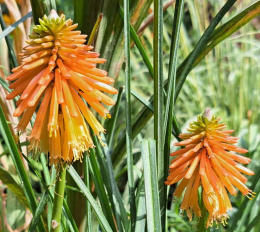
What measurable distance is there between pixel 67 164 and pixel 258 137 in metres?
1.96

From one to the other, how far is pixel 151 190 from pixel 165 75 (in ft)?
7.85

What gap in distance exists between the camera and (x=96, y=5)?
131 centimetres

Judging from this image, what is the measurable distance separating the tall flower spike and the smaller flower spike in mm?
257

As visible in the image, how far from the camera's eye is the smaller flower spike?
1.01 metres

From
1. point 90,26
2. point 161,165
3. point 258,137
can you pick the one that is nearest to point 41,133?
point 161,165

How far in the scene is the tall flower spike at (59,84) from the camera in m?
0.86

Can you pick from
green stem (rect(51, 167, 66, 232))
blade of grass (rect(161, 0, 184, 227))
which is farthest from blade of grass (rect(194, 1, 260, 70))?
green stem (rect(51, 167, 66, 232))

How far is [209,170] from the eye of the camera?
3.35ft

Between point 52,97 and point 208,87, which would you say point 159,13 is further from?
point 208,87

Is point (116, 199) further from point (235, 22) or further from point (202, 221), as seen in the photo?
point (235, 22)

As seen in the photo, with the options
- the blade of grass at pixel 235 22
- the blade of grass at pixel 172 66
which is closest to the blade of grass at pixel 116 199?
the blade of grass at pixel 172 66

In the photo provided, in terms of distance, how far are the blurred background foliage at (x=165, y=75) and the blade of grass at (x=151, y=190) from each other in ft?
0.62

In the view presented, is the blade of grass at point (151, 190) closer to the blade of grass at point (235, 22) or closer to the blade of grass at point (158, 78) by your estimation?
the blade of grass at point (158, 78)

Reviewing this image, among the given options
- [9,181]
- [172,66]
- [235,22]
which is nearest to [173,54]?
[172,66]
